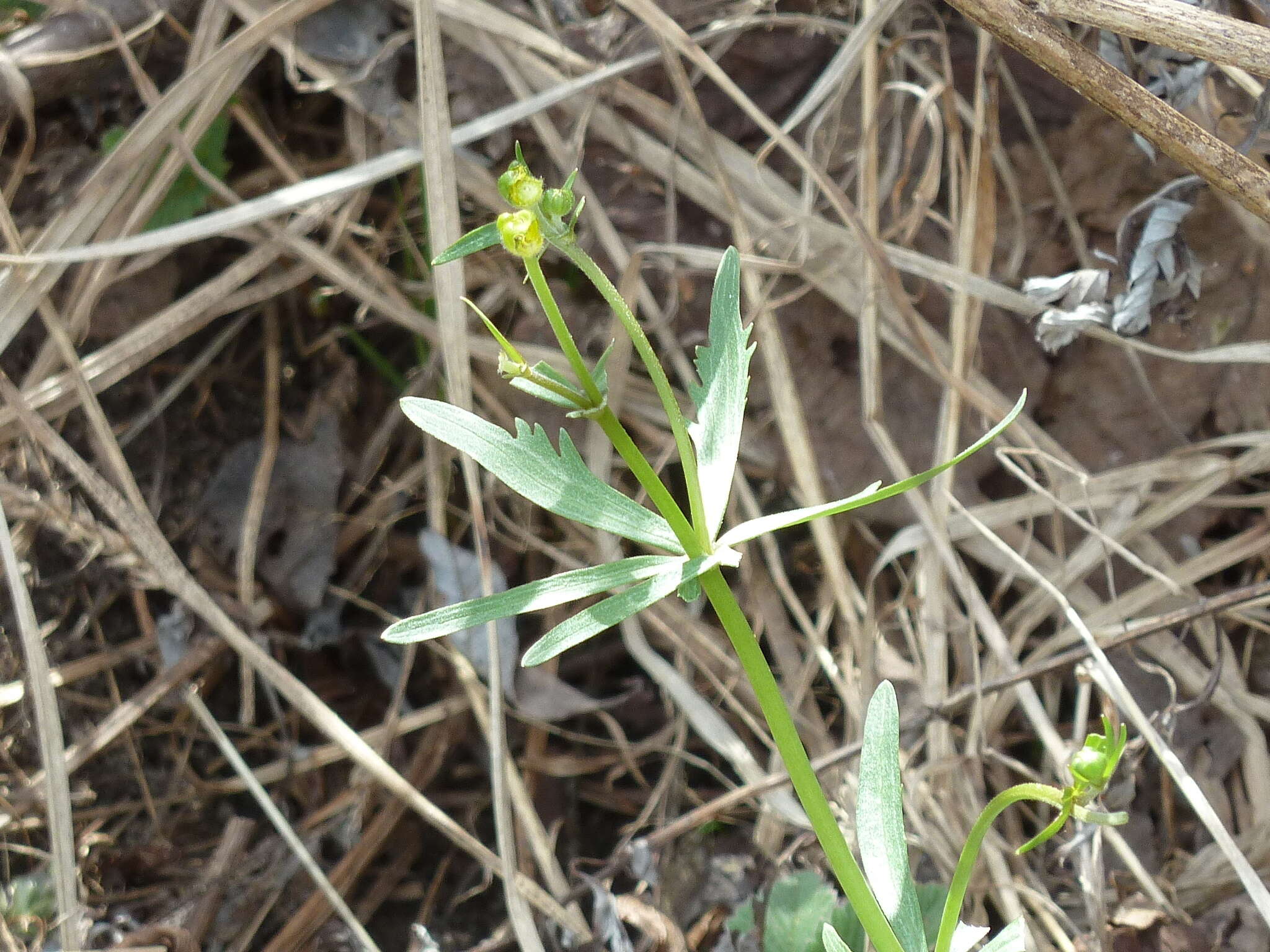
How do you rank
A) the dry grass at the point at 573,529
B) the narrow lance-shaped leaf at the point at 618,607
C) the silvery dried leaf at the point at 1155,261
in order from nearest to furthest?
the narrow lance-shaped leaf at the point at 618,607 → the silvery dried leaf at the point at 1155,261 → the dry grass at the point at 573,529

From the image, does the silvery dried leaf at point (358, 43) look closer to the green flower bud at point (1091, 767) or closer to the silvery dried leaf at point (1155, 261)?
the silvery dried leaf at point (1155, 261)

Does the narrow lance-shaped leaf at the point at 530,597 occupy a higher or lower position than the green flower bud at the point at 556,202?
lower

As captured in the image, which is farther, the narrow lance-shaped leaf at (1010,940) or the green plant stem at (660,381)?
the narrow lance-shaped leaf at (1010,940)

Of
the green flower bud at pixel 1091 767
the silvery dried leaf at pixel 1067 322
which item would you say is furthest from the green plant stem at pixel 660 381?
the silvery dried leaf at pixel 1067 322

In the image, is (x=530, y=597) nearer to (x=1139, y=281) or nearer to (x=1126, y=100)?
(x=1126, y=100)

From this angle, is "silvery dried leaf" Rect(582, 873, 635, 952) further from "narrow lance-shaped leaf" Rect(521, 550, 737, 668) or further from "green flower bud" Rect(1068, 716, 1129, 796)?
"green flower bud" Rect(1068, 716, 1129, 796)

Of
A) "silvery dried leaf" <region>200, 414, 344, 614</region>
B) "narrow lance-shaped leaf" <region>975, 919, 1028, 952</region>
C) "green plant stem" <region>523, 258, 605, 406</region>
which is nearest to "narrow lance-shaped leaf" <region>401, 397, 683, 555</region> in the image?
"green plant stem" <region>523, 258, 605, 406</region>

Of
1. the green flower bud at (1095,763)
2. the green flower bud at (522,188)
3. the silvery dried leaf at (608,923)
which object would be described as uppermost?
the green flower bud at (522,188)
